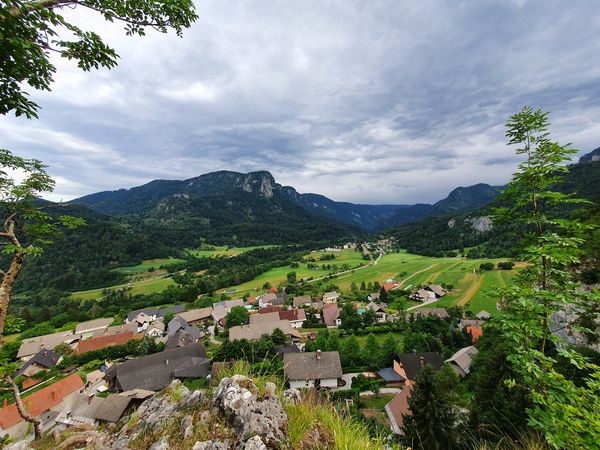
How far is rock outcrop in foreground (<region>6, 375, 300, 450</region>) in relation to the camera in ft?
12.1

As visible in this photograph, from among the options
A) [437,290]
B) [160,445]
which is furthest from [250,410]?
[437,290]

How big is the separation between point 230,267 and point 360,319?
3140 inches

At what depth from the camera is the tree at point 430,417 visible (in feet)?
44.4

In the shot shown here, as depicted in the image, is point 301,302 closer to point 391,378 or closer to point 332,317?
point 332,317

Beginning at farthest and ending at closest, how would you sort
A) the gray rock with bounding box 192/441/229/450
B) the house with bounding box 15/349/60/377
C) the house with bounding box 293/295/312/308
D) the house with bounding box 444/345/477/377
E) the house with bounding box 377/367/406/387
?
1. the house with bounding box 293/295/312/308
2. the house with bounding box 15/349/60/377
3. the house with bounding box 444/345/477/377
4. the house with bounding box 377/367/406/387
5. the gray rock with bounding box 192/441/229/450

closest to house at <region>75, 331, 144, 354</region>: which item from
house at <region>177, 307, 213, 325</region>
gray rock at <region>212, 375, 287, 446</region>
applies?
house at <region>177, 307, 213, 325</region>

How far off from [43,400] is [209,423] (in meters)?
36.0

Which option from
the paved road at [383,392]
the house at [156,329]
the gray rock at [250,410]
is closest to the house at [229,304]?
the house at [156,329]

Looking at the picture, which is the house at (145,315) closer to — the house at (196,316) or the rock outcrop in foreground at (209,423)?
the house at (196,316)

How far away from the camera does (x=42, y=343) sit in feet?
152

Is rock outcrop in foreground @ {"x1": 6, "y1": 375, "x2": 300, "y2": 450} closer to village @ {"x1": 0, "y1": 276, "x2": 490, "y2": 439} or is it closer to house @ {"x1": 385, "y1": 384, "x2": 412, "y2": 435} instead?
village @ {"x1": 0, "y1": 276, "x2": 490, "y2": 439}

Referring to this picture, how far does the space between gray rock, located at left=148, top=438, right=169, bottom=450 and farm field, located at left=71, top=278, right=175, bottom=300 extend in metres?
90.8

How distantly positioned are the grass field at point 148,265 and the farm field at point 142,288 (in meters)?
18.3

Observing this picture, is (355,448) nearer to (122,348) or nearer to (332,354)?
(332,354)
